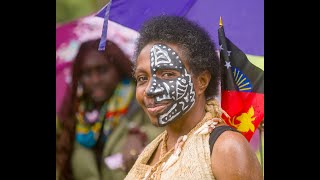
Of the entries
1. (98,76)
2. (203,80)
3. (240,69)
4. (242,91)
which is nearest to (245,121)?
(242,91)

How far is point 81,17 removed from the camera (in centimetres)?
462

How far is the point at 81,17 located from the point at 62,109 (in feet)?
2.37

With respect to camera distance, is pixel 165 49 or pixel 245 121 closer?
pixel 165 49

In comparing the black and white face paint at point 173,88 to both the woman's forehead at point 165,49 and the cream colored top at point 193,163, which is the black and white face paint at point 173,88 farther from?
the cream colored top at point 193,163

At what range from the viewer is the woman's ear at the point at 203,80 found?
3523 millimetres

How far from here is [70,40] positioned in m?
4.66

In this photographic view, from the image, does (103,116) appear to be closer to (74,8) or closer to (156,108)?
(74,8)

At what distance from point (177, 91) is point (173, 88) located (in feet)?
0.09

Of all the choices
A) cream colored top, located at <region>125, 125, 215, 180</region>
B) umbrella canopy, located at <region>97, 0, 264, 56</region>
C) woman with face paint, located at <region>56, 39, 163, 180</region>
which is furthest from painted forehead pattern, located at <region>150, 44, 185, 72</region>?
woman with face paint, located at <region>56, 39, 163, 180</region>

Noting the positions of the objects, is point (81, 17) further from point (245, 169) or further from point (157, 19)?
point (245, 169)

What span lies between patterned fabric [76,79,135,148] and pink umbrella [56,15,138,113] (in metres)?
0.22

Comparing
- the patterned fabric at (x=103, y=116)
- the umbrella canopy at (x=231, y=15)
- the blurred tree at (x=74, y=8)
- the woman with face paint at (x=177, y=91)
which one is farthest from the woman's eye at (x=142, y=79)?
the blurred tree at (x=74, y=8)

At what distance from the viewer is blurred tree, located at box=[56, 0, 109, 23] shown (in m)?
4.57

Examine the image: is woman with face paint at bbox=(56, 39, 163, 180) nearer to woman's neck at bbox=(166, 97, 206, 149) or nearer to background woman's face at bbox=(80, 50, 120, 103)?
background woman's face at bbox=(80, 50, 120, 103)
